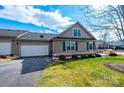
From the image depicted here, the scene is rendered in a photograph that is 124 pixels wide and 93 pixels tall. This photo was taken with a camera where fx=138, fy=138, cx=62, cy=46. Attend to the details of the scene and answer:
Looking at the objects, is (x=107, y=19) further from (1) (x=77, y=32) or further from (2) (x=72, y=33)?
(1) (x=77, y=32)

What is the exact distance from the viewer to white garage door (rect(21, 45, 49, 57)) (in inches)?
800

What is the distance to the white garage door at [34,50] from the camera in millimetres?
20328

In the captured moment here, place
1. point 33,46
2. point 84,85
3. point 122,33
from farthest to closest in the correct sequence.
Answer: point 33,46 → point 122,33 → point 84,85

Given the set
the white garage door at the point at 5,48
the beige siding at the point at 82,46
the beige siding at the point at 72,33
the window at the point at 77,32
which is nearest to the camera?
the white garage door at the point at 5,48

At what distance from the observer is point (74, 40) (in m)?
21.9

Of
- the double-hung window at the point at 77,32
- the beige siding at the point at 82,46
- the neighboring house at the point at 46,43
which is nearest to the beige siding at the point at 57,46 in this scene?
the neighboring house at the point at 46,43

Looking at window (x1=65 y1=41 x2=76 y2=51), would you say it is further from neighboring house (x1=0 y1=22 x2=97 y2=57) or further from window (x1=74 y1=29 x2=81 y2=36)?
window (x1=74 y1=29 x2=81 y2=36)

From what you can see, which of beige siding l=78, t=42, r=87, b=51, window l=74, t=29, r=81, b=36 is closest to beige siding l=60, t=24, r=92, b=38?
window l=74, t=29, r=81, b=36

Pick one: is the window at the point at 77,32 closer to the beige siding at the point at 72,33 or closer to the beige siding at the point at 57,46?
the beige siding at the point at 72,33

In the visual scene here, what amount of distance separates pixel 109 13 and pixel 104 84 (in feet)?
21.7

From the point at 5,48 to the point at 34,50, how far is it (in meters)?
4.11
